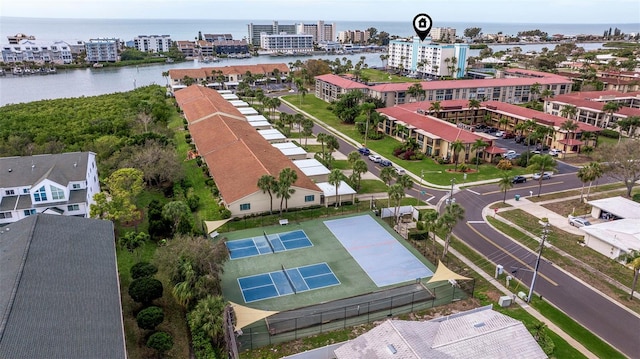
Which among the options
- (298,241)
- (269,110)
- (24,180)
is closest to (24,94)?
(269,110)

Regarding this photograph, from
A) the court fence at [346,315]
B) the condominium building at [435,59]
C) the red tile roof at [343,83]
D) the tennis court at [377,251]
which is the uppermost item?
the condominium building at [435,59]

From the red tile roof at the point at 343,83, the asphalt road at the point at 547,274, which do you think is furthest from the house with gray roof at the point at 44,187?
the red tile roof at the point at 343,83

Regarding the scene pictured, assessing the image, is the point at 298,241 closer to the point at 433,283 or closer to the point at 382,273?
the point at 382,273

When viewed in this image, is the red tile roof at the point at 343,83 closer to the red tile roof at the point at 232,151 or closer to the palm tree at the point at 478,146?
the red tile roof at the point at 232,151

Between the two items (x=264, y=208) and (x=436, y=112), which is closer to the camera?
(x=264, y=208)

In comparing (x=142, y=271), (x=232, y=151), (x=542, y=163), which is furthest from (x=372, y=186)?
(x=142, y=271)

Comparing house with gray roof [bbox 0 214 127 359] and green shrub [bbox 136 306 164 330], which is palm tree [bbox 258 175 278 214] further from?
green shrub [bbox 136 306 164 330]

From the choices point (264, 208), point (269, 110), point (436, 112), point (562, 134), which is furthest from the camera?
point (269, 110)

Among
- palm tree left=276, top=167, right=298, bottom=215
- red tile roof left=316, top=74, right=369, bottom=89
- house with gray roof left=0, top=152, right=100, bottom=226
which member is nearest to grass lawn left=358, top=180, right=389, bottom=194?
palm tree left=276, top=167, right=298, bottom=215
